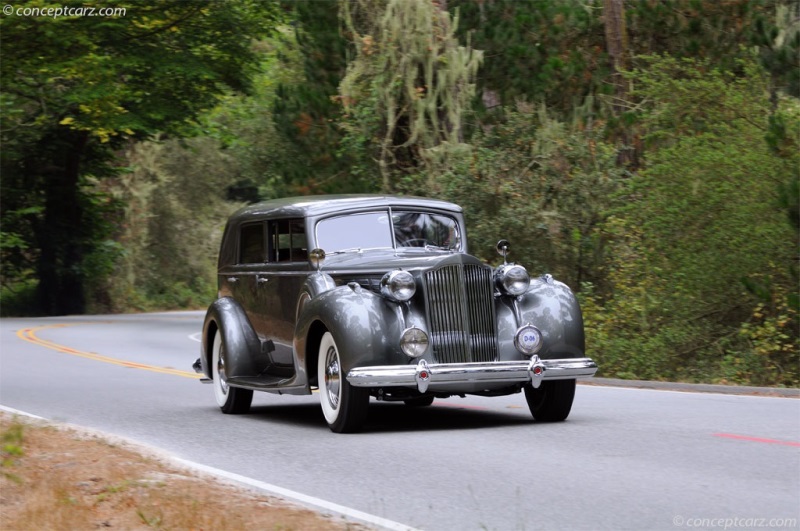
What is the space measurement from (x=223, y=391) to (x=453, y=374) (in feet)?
13.0

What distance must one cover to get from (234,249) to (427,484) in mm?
6410

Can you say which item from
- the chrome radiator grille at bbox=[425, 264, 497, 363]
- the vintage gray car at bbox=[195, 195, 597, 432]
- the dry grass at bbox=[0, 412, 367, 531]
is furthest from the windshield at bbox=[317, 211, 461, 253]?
the dry grass at bbox=[0, 412, 367, 531]

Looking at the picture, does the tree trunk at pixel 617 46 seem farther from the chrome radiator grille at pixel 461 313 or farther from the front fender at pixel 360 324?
the front fender at pixel 360 324

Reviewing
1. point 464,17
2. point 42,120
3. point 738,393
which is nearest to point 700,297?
point 738,393

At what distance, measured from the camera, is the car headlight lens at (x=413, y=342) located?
34.6 ft

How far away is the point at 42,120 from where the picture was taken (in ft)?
132

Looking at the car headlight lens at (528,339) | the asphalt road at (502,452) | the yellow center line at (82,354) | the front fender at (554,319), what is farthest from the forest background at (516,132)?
the car headlight lens at (528,339)

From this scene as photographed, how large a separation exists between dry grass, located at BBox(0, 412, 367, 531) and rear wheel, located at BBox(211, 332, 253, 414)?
3311mm

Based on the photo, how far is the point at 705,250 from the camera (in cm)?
1808

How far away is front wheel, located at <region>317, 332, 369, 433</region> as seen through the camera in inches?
419

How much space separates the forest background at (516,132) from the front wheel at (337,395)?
24.3 ft

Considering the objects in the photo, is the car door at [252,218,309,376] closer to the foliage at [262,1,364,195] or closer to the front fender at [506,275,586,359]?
the front fender at [506,275,586,359]

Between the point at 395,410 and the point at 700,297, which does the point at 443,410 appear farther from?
the point at 700,297

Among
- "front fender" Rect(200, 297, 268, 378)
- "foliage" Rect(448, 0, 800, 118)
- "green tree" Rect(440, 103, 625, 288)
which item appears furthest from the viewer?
"foliage" Rect(448, 0, 800, 118)
